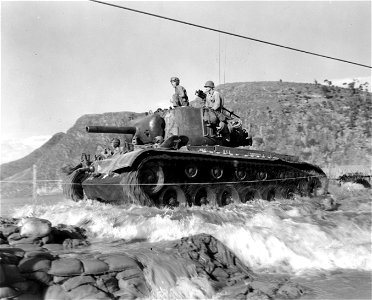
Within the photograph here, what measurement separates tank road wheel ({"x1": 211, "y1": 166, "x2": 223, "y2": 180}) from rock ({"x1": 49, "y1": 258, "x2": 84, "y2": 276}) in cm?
667

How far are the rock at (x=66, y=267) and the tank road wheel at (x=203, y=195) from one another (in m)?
6.15

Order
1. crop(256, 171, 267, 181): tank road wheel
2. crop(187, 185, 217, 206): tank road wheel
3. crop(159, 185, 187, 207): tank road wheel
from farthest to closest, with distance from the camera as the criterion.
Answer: crop(256, 171, 267, 181): tank road wheel, crop(187, 185, 217, 206): tank road wheel, crop(159, 185, 187, 207): tank road wheel

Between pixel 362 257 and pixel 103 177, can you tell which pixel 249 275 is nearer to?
pixel 362 257

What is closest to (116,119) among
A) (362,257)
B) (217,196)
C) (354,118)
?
(354,118)

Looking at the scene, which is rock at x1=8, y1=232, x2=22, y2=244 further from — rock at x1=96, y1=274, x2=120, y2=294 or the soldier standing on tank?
the soldier standing on tank

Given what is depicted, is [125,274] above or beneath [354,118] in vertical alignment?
beneath

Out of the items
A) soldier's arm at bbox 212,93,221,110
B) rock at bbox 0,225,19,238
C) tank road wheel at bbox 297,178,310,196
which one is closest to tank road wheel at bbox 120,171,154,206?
rock at bbox 0,225,19,238

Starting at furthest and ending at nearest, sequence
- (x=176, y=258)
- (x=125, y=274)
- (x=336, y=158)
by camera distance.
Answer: (x=336, y=158), (x=176, y=258), (x=125, y=274)

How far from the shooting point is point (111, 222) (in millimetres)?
8367

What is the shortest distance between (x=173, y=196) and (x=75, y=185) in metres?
3.65

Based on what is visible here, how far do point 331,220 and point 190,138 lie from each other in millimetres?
4442

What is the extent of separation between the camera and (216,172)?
11.3 m

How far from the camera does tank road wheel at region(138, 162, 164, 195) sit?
31.8 feet

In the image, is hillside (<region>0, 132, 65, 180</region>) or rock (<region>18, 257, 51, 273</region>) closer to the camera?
rock (<region>18, 257, 51, 273</region>)
